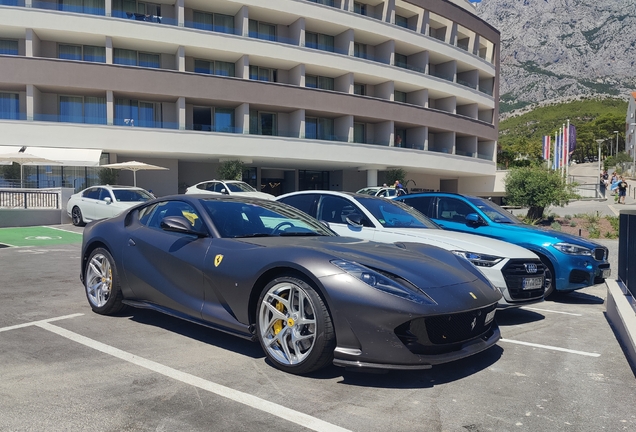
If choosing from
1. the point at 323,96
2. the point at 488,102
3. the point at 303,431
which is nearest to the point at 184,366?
the point at 303,431

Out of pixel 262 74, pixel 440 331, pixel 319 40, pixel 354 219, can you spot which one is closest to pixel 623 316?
pixel 440 331

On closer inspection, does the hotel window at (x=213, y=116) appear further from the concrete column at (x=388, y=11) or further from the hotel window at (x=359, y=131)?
the concrete column at (x=388, y=11)

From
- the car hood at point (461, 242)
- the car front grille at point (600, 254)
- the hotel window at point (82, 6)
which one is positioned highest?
the hotel window at point (82, 6)

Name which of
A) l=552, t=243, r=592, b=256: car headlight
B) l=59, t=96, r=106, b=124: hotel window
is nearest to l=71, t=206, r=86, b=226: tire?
l=59, t=96, r=106, b=124: hotel window

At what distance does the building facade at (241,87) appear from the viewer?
28922 millimetres

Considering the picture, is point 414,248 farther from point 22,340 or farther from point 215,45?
point 215,45

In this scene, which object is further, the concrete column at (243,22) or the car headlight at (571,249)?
the concrete column at (243,22)

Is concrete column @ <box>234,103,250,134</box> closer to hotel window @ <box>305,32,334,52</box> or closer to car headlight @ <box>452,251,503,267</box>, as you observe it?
hotel window @ <box>305,32,334,52</box>

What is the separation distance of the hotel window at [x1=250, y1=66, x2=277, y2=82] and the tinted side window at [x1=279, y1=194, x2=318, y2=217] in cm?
2774

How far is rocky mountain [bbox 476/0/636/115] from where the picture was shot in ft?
470

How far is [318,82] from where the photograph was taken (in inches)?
1464

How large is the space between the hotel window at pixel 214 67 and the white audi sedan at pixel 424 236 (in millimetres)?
26944

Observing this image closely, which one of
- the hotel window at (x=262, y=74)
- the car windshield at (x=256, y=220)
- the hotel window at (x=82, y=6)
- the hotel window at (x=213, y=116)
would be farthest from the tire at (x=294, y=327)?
the hotel window at (x=262, y=74)

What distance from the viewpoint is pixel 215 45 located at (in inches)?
1239
